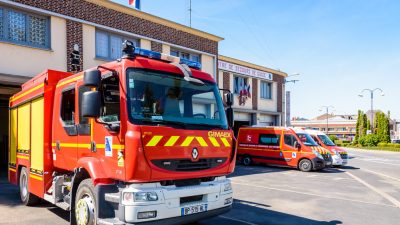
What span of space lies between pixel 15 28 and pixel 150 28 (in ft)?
19.3

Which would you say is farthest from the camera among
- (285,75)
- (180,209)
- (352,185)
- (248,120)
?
(285,75)

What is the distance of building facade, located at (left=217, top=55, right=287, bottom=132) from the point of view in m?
23.8

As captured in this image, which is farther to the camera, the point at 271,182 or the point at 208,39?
the point at 208,39

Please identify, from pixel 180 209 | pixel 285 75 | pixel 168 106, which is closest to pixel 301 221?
pixel 180 209

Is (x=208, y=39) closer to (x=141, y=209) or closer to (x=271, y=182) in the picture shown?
(x=271, y=182)

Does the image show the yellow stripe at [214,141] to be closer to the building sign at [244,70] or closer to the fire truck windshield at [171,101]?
the fire truck windshield at [171,101]

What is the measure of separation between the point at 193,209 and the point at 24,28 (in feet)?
32.9

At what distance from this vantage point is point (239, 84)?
25.1 metres

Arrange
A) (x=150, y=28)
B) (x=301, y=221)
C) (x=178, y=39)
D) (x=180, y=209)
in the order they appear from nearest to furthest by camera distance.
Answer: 1. (x=180, y=209)
2. (x=301, y=221)
3. (x=150, y=28)
4. (x=178, y=39)

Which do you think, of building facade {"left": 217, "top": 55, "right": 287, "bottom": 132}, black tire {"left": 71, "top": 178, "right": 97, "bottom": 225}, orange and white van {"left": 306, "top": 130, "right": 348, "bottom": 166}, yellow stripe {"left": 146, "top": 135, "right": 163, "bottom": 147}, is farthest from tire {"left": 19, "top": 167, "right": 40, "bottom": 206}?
building facade {"left": 217, "top": 55, "right": 287, "bottom": 132}

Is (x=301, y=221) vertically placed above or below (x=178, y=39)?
below

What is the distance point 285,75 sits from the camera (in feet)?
98.6

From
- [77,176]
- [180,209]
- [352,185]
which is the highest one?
[77,176]

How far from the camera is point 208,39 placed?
19516 mm
